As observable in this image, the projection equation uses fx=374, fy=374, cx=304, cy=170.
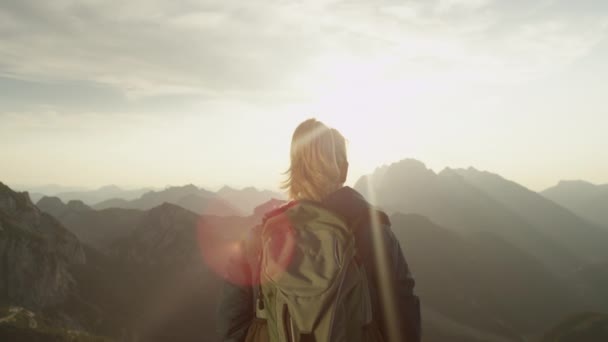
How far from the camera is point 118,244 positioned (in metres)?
196

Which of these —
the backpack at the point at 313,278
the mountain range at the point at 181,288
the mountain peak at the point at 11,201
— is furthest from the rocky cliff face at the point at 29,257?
the backpack at the point at 313,278

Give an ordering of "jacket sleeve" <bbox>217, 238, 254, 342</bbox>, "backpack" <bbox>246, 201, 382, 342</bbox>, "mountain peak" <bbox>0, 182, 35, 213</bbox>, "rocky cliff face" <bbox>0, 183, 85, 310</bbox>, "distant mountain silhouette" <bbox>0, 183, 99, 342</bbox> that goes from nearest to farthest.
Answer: "backpack" <bbox>246, 201, 382, 342</bbox>, "jacket sleeve" <bbox>217, 238, 254, 342</bbox>, "distant mountain silhouette" <bbox>0, 183, 99, 342</bbox>, "rocky cliff face" <bbox>0, 183, 85, 310</bbox>, "mountain peak" <bbox>0, 182, 35, 213</bbox>

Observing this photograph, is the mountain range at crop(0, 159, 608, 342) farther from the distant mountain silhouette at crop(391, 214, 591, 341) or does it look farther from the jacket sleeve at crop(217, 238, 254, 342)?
the jacket sleeve at crop(217, 238, 254, 342)

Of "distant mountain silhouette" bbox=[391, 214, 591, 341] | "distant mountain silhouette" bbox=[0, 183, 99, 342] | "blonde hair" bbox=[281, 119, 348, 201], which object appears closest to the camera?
"blonde hair" bbox=[281, 119, 348, 201]

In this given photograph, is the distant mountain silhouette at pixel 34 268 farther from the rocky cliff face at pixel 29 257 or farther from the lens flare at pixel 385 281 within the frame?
the lens flare at pixel 385 281

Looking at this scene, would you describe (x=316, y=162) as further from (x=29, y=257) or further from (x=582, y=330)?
(x=29, y=257)

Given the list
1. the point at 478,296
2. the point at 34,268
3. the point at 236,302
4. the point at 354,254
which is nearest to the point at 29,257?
the point at 34,268

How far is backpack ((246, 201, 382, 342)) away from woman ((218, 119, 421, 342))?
78mm

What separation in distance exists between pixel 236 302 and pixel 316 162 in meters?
1.97

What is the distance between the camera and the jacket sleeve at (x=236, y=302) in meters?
4.52

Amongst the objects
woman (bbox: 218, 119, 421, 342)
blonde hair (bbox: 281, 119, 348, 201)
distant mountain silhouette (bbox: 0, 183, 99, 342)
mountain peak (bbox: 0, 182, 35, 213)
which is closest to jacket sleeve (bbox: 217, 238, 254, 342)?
woman (bbox: 218, 119, 421, 342)

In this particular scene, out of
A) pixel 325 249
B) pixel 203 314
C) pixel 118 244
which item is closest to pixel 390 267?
pixel 325 249

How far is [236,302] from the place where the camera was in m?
4.56

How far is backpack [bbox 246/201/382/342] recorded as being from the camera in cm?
386
